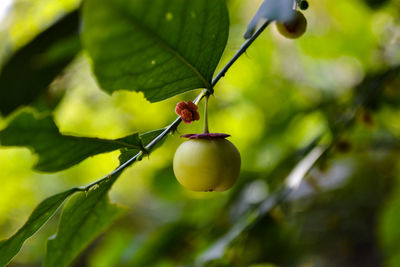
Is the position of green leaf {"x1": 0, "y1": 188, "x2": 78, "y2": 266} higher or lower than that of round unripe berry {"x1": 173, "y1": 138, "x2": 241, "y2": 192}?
lower

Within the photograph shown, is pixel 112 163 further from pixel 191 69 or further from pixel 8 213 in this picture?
pixel 191 69

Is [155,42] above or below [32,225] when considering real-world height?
above

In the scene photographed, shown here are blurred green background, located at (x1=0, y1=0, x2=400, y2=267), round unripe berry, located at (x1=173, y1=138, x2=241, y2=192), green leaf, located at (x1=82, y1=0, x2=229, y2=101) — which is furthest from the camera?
blurred green background, located at (x1=0, y1=0, x2=400, y2=267)

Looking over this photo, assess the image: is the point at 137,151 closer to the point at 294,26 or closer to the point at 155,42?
the point at 155,42

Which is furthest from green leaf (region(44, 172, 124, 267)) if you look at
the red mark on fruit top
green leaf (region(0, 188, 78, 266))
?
the red mark on fruit top

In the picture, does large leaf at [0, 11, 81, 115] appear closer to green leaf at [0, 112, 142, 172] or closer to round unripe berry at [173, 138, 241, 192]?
green leaf at [0, 112, 142, 172]

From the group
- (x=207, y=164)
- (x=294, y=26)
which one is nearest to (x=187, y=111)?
(x=207, y=164)
